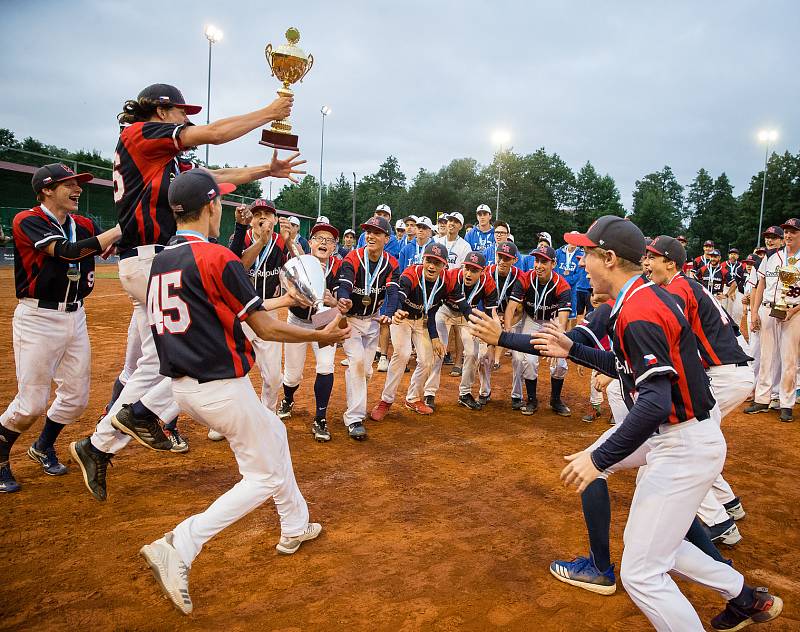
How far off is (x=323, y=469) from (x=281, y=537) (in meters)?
1.77

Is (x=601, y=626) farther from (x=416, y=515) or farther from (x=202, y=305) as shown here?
(x=202, y=305)

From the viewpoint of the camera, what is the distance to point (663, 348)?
2.85 m

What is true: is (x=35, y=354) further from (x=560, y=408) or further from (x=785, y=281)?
(x=785, y=281)

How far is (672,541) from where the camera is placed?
2916 millimetres

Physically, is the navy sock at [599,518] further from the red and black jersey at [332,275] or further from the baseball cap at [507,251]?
the baseball cap at [507,251]

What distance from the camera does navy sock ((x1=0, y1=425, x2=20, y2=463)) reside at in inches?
197

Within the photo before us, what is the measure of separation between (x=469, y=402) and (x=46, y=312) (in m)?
6.08

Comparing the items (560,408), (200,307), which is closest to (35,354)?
(200,307)

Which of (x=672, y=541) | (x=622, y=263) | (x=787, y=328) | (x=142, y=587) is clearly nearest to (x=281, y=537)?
(x=142, y=587)

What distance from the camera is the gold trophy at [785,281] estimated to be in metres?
8.37

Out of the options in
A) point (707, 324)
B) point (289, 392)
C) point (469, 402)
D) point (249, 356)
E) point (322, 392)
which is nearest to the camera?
point (249, 356)

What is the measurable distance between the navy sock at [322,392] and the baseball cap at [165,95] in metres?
3.83

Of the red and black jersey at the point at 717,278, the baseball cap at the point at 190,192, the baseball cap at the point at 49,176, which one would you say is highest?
the baseball cap at the point at 49,176

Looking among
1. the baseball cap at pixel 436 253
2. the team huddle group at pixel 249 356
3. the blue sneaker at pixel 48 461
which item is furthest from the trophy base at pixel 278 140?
the blue sneaker at pixel 48 461
